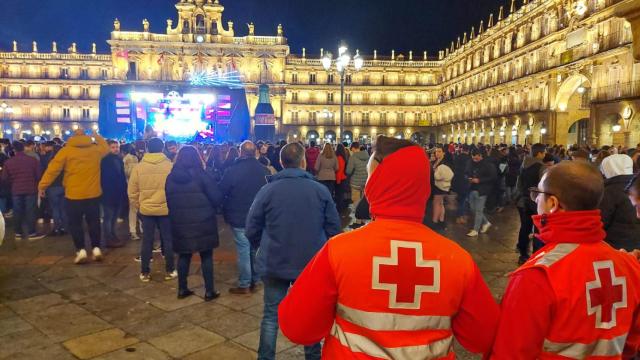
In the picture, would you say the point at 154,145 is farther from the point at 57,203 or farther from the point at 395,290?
the point at 395,290

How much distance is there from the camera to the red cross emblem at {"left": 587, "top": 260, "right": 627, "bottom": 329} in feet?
5.64

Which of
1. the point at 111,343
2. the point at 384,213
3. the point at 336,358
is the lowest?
the point at 111,343

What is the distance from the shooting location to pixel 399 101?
64.8m

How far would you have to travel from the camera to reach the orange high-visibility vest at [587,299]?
1.69 m

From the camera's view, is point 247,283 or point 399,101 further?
point 399,101

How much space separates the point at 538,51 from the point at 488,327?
39.5 metres

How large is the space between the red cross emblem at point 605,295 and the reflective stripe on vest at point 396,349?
55cm

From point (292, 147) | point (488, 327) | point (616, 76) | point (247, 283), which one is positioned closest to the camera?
point (488, 327)

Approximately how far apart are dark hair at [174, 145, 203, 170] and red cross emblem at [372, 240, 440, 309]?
3920 millimetres

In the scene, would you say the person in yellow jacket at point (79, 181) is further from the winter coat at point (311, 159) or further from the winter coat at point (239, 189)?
the winter coat at point (311, 159)

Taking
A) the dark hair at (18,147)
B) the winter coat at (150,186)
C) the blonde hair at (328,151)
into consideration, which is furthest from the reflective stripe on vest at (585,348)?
the dark hair at (18,147)

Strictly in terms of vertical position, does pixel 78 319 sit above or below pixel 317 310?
below

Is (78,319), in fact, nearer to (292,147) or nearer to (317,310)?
(292,147)

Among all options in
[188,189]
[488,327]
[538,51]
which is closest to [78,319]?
[188,189]
